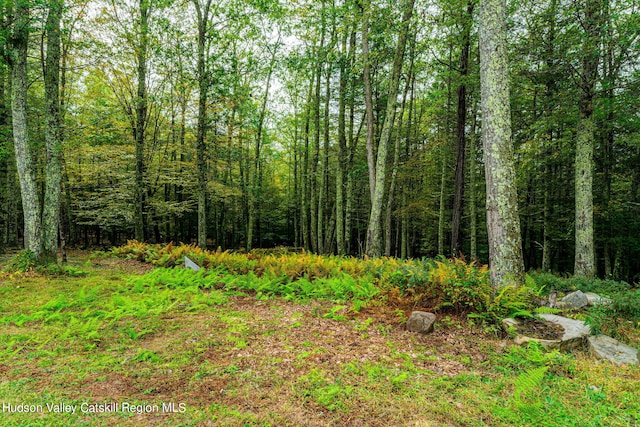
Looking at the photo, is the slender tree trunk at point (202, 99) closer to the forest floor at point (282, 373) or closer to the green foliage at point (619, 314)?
the forest floor at point (282, 373)

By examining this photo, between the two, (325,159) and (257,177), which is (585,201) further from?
(257,177)

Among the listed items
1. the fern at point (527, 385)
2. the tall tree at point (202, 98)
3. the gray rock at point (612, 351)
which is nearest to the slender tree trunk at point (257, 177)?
the tall tree at point (202, 98)

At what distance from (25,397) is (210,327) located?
6.24ft

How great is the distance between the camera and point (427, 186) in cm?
1691

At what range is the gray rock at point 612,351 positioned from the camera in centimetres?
327

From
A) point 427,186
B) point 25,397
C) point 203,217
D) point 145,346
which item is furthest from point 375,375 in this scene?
point 427,186

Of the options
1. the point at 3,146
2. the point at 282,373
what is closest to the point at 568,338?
the point at 282,373

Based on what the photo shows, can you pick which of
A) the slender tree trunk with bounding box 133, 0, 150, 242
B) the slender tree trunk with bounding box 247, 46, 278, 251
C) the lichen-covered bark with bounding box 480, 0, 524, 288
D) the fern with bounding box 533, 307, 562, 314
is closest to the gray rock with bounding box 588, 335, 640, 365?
the fern with bounding box 533, 307, 562, 314

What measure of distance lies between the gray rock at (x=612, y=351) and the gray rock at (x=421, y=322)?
1.79 metres

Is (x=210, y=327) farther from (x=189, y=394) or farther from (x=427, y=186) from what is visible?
(x=427, y=186)

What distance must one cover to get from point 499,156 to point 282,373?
4.49 meters

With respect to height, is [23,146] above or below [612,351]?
above

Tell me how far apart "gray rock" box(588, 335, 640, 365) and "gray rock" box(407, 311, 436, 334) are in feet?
5.86

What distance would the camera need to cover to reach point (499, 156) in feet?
15.4
